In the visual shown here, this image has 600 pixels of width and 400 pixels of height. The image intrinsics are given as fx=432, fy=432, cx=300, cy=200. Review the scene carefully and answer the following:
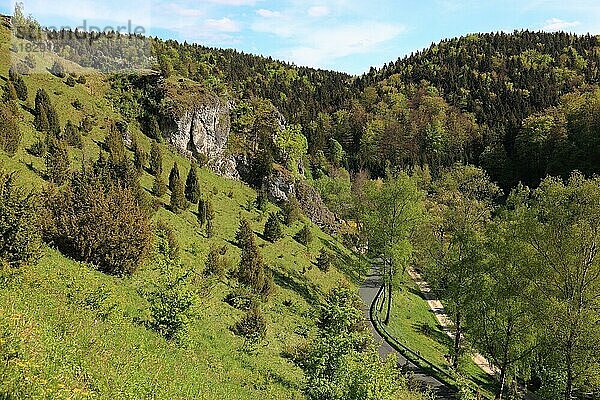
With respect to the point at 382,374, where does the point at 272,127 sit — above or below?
above

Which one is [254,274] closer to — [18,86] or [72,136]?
[72,136]

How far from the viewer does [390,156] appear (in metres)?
124

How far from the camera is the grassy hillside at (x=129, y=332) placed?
812 cm

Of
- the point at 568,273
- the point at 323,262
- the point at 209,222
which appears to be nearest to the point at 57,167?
the point at 209,222

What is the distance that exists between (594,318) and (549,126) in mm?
91152

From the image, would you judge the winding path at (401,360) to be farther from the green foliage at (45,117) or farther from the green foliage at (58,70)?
the green foliage at (58,70)

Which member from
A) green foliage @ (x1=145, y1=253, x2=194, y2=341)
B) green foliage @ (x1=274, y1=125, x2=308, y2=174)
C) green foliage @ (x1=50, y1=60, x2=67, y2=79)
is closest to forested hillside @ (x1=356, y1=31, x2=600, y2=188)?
green foliage @ (x1=274, y1=125, x2=308, y2=174)

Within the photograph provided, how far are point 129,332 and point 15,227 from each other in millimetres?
4593

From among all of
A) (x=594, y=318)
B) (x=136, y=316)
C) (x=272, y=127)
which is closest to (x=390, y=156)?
(x=272, y=127)

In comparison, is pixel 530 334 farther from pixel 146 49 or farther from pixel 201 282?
pixel 146 49

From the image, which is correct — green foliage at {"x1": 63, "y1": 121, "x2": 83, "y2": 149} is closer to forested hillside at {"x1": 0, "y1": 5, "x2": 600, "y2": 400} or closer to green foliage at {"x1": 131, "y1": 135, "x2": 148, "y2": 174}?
forested hillside at {"x1": 0, "y1": 5, "x2": 600, "y2": 400}

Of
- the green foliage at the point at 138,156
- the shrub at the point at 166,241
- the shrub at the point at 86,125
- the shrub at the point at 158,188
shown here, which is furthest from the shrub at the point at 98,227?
the shrub at the point at 86,125

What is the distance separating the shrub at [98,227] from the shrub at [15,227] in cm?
427

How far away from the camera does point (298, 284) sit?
35.3m
